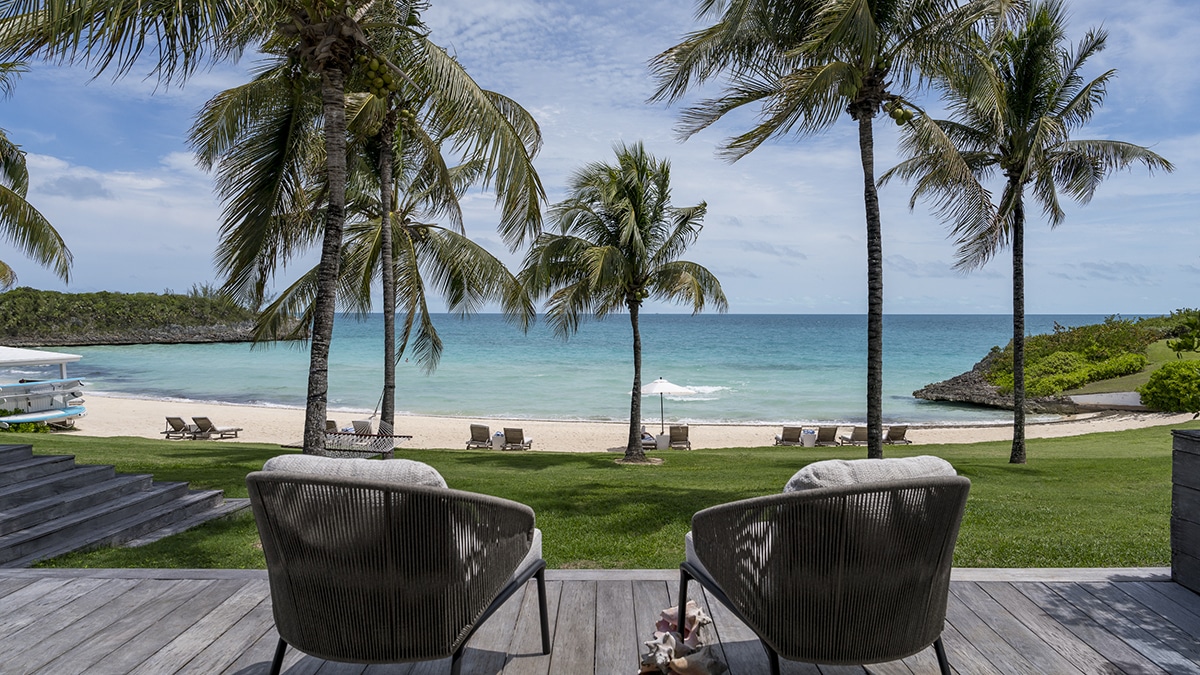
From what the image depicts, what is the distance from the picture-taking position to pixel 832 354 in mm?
52812

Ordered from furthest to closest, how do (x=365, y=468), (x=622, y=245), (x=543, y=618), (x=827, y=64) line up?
(x=622, y=245) < (x=827, y=64) < (x=543, y=618) < (x=365, y=468)

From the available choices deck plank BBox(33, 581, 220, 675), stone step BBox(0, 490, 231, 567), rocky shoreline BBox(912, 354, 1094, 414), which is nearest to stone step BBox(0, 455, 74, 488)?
stone step BBox(0, 490, 231, 567)

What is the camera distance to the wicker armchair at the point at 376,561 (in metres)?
1.84

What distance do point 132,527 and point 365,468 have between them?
11.9 ft

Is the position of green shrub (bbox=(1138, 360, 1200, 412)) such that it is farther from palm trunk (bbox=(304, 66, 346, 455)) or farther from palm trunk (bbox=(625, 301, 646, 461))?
palm trunk (bbox=(304, 66, 346, 455))

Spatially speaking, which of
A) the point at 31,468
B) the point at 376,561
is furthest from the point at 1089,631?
the point at 31,468

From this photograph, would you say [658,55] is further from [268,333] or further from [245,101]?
[268,333]

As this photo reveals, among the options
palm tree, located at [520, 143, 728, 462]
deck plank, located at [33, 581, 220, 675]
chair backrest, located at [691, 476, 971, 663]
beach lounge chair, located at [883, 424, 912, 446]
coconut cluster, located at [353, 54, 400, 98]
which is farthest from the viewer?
beach lounge chair, located at [883, 424, 912, 446]

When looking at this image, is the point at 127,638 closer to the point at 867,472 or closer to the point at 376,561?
the point at 376,561

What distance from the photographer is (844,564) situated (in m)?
1.87

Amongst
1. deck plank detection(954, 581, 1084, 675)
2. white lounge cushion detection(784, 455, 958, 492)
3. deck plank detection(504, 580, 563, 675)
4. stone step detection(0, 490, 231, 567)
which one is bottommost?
stone step detection(0, 490, 231, 567)

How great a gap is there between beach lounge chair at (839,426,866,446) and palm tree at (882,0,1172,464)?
5.34 metres

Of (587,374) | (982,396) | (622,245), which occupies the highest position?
(622,245)

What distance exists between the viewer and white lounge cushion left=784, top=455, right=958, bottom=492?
Answer: 6.35 ft
